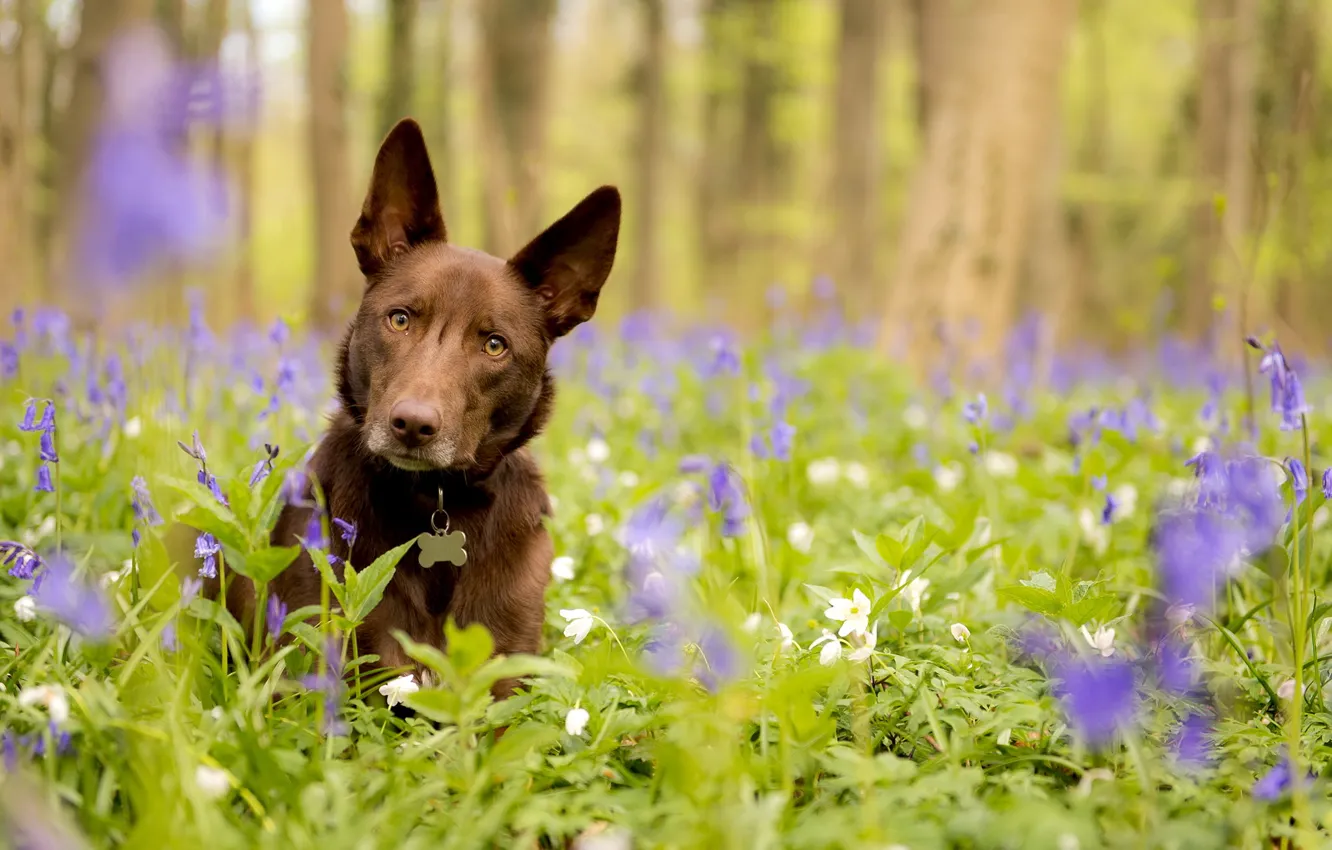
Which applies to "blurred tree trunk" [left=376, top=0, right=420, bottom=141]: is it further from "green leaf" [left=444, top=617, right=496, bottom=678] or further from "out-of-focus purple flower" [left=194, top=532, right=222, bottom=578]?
"green leaf" [left=444, top=617, right=496, bottom=678]

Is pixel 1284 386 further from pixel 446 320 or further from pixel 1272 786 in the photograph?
pixel 446 320

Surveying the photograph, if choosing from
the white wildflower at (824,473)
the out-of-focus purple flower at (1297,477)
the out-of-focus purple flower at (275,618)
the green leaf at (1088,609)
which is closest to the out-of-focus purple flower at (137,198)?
the out-of-focus purple flower at (275,618)

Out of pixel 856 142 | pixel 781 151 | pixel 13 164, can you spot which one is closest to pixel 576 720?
pixel 13 164

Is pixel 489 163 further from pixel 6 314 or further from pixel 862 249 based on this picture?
pixel 862 249

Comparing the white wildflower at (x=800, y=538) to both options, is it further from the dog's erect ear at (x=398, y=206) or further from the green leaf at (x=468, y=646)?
the green leaf at (x=468, y=646)

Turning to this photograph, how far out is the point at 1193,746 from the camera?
2490 millimetres

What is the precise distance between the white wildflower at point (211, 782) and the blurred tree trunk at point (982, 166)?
7.28 meters

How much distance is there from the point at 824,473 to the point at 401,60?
9.91 meters

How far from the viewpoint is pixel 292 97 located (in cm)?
3425

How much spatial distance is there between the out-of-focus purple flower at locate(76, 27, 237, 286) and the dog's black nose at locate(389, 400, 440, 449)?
80 cm

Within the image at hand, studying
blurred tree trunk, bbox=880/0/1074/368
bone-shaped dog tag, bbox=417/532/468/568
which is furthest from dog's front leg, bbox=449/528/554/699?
blurred tree trunk, bbox=880/0/1074/368

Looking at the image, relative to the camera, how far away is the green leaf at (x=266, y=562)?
236cm

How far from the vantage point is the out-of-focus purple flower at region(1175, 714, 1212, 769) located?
246cm

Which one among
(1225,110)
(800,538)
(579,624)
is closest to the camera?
(579,624)
